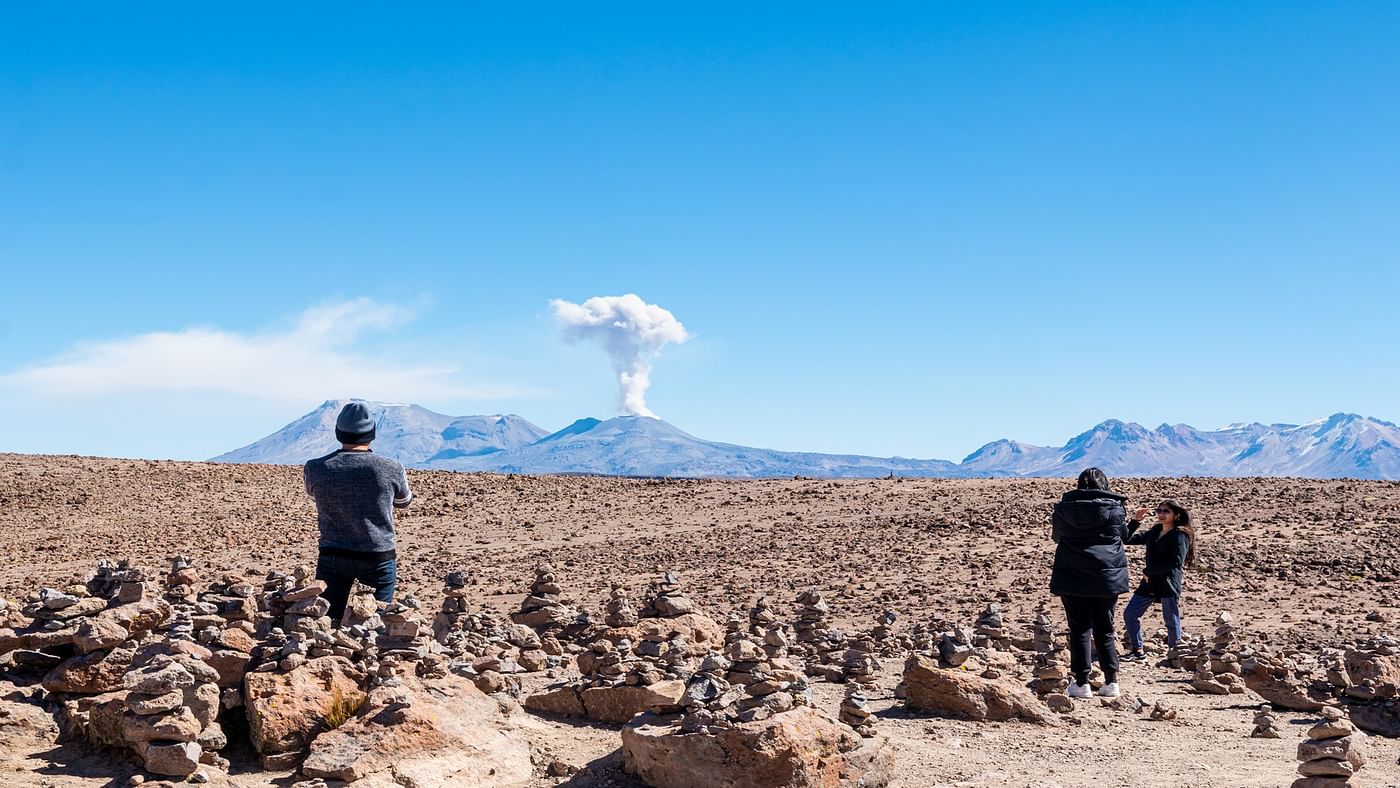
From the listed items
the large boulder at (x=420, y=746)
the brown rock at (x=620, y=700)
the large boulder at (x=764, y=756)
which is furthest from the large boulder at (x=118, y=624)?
the large boulder at (x=764, y=756)

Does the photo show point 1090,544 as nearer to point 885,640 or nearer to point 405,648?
point 885,640

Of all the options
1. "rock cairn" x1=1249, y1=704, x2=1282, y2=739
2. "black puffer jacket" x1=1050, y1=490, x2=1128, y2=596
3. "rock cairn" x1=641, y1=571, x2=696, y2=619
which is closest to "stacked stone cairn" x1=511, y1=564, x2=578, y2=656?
"rock cairn" x1=641, y1=571, x2=696, y2=619

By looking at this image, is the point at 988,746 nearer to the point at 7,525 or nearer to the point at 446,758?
the point at 446,758

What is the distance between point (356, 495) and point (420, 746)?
2.04 m

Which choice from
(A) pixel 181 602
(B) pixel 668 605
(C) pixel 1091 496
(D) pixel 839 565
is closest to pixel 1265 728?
(C) pixel 1091 496

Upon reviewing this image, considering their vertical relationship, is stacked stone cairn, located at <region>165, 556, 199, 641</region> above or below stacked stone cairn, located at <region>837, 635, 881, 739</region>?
above

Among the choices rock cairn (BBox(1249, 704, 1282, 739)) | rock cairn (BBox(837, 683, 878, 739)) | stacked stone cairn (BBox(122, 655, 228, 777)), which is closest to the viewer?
stacked stone cairn (BBox(122, 655, 228, 777))

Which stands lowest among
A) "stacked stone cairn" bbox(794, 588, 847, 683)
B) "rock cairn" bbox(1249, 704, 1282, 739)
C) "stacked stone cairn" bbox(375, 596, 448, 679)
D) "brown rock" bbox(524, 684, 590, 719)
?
"rock cairn" bbox(1249, 704, 1282, 739)

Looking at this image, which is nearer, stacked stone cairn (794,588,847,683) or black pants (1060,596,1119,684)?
black pants (1060,596,1119,684)

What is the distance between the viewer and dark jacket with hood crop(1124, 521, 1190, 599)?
12.4 m

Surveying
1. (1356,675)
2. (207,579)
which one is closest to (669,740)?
(1356,675)

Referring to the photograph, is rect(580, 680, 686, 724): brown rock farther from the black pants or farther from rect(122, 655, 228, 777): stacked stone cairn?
the black pants

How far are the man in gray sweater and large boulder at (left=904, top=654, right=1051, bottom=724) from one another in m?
3.87

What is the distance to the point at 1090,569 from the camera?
9484 millimetres
